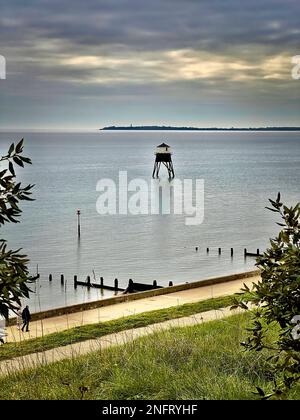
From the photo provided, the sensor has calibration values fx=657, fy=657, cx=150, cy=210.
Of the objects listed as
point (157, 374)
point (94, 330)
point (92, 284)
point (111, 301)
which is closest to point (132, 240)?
point (92, 284)

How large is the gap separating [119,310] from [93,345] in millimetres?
5887

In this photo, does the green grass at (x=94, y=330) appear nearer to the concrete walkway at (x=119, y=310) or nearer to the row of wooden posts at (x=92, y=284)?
the concrete walkway at (x=119, y=310)

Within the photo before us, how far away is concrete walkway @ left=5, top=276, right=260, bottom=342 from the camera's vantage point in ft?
47.0

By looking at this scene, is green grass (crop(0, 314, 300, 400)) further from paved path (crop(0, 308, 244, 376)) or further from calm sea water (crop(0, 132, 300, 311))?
calm sea water (crop(0, 132, 300, 311))

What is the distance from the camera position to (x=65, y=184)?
378ft

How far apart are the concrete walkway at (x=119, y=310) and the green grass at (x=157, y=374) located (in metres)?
5.07

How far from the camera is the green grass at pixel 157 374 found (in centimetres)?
648

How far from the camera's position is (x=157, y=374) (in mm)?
7066

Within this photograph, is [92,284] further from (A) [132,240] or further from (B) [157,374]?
(B) [157,374]

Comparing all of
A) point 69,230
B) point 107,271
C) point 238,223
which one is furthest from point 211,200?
point 107,271
